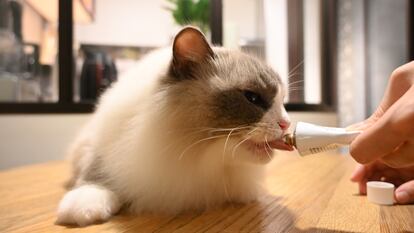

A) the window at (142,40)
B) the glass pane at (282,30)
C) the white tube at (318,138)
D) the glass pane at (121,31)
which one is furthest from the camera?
the glass pane at (282,30)

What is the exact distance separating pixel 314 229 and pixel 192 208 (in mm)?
327

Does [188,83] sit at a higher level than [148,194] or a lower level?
higher

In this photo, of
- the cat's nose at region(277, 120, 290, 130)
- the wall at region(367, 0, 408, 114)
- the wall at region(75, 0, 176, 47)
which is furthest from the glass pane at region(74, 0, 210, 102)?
the cat's nose at region(277, 120, 290, 130)

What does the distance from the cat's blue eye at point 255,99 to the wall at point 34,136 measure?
5.21 ft

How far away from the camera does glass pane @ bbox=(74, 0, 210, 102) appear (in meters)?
3.04

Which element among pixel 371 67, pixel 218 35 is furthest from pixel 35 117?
pixel 371 67

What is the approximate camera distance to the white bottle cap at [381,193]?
0.95m

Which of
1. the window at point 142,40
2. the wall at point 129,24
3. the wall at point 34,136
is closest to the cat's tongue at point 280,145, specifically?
the wall at point 34,136

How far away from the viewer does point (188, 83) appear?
36.2 inches

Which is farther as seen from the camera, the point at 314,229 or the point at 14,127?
the point at 14,127

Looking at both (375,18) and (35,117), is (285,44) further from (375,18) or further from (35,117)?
(35,117)

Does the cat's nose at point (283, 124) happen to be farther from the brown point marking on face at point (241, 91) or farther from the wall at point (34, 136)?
the wall at point (34, 136)

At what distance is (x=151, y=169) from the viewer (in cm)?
92

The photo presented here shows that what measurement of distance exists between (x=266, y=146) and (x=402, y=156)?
32 cm
